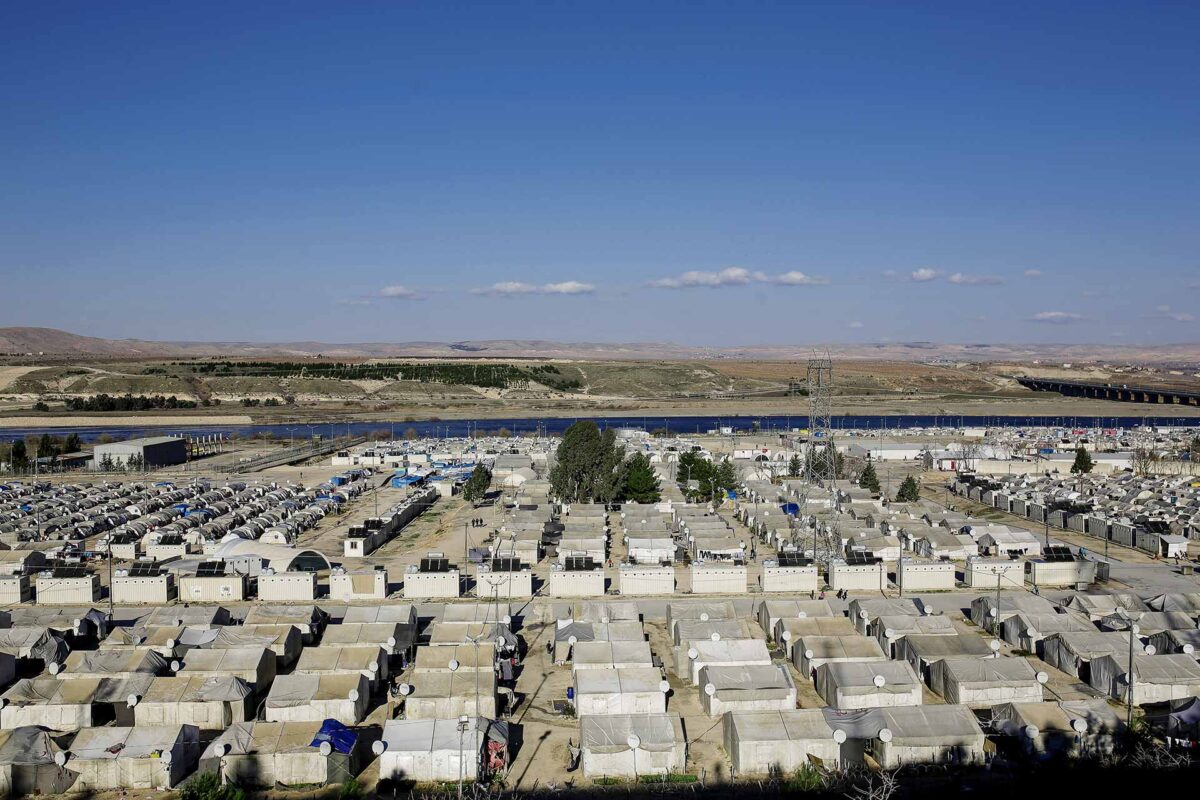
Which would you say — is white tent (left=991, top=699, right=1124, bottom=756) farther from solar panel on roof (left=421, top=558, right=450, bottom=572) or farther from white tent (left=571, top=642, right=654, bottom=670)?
solar panel on roof (left=421, top=558, right=450, bottom=572)

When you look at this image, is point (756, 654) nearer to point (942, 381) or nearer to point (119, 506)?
point (119, 506)

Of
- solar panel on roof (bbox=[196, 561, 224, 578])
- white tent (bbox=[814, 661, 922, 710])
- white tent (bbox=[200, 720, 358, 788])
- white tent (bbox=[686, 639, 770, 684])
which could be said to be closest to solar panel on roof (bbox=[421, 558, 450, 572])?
solar panel on roof (bbox=[196, 561, 224, 578])

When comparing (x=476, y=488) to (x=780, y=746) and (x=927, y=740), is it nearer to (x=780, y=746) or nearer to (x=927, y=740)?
(x=780, y=746)

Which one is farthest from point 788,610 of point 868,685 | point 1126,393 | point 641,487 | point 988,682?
point 1126,393

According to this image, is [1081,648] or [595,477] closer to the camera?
[1081,648]

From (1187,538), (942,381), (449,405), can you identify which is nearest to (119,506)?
(1187,538)

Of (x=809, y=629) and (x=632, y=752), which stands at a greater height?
(x=809, y=629)

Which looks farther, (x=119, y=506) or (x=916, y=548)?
(x=119, y=506)
